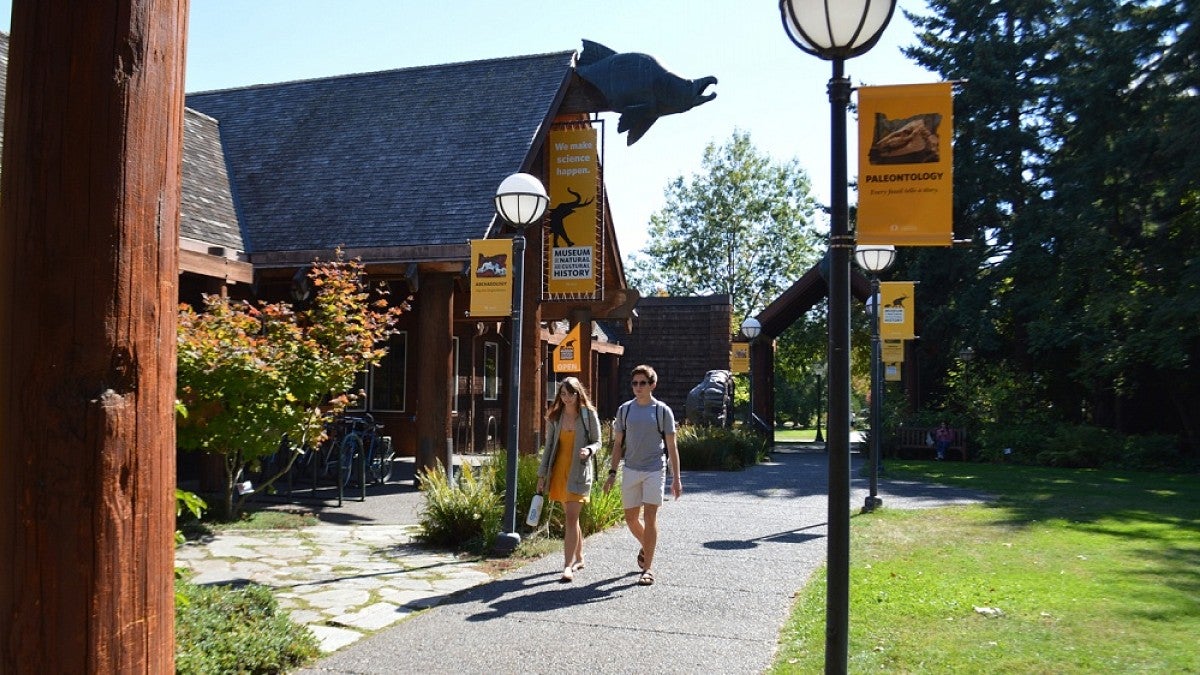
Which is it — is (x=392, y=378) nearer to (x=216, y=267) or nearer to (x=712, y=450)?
(x=216, y=267)

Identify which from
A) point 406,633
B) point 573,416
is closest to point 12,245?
point 406,633

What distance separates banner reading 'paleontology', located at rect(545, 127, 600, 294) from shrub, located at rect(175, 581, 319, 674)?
9.25 metres

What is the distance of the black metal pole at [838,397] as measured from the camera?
373 centimetres

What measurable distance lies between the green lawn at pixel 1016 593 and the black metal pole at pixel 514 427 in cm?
273

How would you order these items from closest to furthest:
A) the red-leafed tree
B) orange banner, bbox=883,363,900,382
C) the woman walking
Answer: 1. the woman walking
2. the red-leafed tree
3. orange banner, bbox=883,363,900,382

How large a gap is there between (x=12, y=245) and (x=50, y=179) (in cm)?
15

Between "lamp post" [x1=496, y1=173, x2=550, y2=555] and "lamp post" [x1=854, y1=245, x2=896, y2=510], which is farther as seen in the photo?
"lamp post" [x1=854, y1=245, x2=896, y2=510]

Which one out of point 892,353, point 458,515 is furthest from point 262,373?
point 892,353

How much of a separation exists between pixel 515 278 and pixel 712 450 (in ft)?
34.9

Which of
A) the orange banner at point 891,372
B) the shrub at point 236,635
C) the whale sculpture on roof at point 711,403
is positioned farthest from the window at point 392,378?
Result: the orange banner at point 891,372

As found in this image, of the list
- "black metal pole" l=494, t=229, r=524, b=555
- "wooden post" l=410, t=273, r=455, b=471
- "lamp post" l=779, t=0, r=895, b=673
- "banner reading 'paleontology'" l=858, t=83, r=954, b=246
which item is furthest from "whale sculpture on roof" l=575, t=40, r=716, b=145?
"lamp post" l=779, t=0, r=895, b=673

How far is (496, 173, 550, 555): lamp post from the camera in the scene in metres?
8.74

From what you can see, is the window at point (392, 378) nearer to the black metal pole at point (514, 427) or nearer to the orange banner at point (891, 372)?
the black metal pole at point (514, 427)

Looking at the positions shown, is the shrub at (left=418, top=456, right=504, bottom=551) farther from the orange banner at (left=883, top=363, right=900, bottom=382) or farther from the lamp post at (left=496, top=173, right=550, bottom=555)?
the orange banner at (left=883, top=363, right=900, bottom=382)
